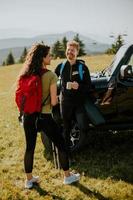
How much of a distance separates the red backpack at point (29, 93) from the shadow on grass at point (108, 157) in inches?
72.1

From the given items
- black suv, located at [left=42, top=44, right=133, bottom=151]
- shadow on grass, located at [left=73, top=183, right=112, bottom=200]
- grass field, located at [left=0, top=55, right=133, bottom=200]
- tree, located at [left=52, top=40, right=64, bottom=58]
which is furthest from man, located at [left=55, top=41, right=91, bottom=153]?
tree, located at [left=52, top=40, right=64, bottom=58]

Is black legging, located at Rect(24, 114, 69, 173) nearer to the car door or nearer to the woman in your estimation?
the woman

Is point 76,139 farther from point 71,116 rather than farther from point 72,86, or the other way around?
point 72,86

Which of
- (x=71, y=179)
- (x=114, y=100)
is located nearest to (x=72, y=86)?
(x=114, y=100)

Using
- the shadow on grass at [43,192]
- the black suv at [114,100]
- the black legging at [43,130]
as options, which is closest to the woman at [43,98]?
the black legging at [43,130]

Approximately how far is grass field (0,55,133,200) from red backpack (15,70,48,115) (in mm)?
141

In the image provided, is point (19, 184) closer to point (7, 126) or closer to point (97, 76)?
point (97, 76)

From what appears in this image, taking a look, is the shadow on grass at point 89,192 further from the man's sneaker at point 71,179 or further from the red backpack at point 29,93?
the red backpack at point 29,93

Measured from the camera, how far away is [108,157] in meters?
7.73

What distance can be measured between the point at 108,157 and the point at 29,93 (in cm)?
264

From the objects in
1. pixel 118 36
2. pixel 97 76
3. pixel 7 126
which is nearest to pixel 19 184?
pixel 97 76

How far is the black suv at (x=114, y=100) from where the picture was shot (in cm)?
746

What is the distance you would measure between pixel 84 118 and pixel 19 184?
1584 millimetres

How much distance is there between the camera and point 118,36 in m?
78.2
